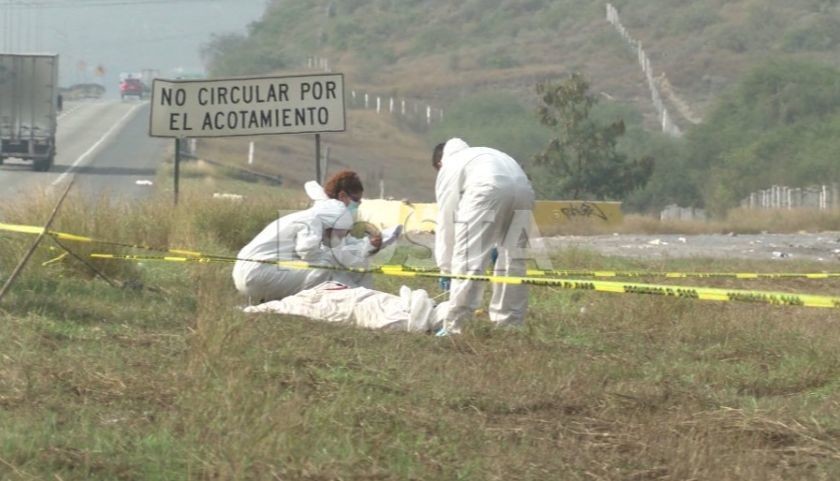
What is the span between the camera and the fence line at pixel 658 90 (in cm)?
8131

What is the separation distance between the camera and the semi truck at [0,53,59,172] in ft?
155

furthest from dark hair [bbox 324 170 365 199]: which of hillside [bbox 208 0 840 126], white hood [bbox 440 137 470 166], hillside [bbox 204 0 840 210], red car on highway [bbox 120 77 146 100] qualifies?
red car on highway [bbox 120 77 146 100]

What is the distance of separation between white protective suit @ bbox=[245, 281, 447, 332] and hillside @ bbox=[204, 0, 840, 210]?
2031 inches

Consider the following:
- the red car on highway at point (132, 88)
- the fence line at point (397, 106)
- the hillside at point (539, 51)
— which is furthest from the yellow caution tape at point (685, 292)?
the red car on highway at point (132, 88)

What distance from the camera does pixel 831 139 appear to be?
5734 cm

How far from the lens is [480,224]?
10.4 meters

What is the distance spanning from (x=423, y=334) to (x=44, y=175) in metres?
39.2

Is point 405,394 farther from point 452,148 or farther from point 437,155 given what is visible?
point 437,155

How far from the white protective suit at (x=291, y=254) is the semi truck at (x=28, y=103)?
36554 mm

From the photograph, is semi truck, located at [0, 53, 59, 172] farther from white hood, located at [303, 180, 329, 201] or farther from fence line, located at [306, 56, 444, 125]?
white hood, located at [303, 180, 329, 201]

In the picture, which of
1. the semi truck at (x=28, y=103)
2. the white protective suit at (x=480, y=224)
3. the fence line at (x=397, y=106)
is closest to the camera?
the white protective suit at (x=480, y=224)

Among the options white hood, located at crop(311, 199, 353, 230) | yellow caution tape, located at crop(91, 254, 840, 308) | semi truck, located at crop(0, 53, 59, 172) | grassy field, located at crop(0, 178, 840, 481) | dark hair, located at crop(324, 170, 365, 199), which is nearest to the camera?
grassy field, located at crop(0, 178, 840, 481)

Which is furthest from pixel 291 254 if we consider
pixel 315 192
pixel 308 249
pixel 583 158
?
pixel 583 158

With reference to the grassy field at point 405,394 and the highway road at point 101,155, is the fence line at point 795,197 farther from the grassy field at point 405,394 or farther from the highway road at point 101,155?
the grassy field at point 405,394
